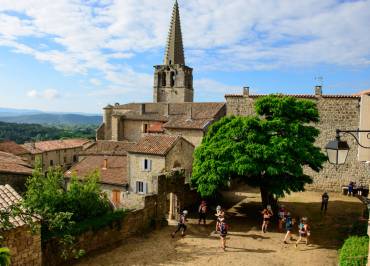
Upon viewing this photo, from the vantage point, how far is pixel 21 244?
10328 mm

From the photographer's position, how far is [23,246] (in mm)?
10414

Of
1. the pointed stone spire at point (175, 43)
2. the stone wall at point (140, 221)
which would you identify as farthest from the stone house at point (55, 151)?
the stone wall at point (140, 221)

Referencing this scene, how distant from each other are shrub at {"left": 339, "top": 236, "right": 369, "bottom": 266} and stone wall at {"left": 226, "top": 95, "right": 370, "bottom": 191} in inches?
599

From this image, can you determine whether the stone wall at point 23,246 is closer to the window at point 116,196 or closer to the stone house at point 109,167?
the stone house at point 109,167

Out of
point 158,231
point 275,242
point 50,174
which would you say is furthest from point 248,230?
point 50,174

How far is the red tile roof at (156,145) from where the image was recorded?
25.6 meters

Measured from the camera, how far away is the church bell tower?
2128 inches

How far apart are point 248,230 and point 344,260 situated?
7625 mm

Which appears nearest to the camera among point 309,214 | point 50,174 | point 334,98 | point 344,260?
point 344,260

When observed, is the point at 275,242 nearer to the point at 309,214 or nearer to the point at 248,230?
the point at 248,230

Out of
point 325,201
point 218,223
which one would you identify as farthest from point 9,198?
point 325,201

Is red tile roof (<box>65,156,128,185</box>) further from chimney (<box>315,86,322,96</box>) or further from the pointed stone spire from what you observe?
the pointed stone spire

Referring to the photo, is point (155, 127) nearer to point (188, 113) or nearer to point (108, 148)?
point (188, 113)

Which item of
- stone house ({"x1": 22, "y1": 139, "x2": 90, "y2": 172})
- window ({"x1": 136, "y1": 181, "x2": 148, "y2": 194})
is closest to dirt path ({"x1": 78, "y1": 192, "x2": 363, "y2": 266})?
window ({"x1": 136, "y1": 181, "x2": 148, "y2": 194})
